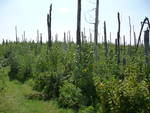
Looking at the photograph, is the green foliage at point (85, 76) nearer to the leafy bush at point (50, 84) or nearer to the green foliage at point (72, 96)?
the green foliage at point (72, 96)

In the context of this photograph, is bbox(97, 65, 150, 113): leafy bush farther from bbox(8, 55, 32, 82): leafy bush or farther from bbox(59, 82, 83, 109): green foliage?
bbox(8, 55, 32, 82): leafy bush

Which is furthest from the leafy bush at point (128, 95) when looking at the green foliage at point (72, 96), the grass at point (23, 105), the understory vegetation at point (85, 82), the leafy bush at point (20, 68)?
the leafy bush at point (20, 68)

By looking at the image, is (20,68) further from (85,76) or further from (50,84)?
(85,76)

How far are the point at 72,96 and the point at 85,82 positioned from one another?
819 millimetres

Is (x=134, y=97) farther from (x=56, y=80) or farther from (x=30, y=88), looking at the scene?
(x=30, y=88)

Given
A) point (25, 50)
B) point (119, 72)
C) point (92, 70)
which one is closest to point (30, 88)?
point (119, 72)

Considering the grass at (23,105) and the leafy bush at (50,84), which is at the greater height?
the leafy bush at (50,84)

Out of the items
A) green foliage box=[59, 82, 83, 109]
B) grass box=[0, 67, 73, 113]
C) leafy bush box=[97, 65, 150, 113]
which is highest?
leafy bush box=[97, 65, 150, 113]

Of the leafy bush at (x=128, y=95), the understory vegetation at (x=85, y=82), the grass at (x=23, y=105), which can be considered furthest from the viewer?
the grass at (x=23, y=105)

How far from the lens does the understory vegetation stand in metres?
8.91

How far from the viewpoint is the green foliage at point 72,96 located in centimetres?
1334

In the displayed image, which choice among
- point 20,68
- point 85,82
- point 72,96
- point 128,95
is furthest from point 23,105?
point 20,68

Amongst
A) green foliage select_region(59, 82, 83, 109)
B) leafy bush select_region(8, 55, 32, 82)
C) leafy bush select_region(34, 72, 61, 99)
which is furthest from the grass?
leafy bush select_region(8, 55, 32, 82)

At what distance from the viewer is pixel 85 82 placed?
1373 centimetres
